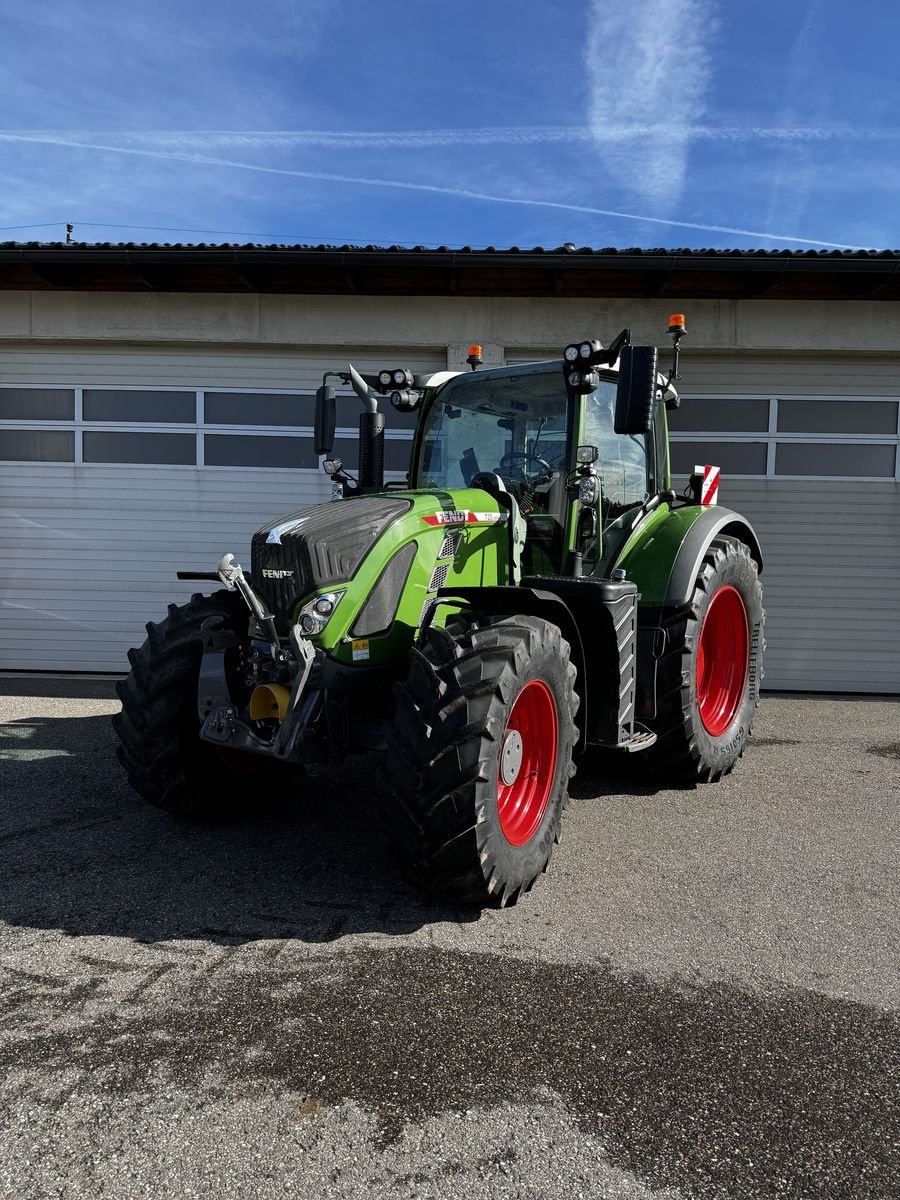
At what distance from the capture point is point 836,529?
852cm

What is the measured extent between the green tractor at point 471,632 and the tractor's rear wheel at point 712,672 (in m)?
0.02

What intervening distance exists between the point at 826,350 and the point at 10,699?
7.69m

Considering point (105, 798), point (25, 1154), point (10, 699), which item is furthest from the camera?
point (10, 699)

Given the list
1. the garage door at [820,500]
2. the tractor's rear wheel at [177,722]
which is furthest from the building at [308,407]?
the tractor's rear wheel at [177,722]

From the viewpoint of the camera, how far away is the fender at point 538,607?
3.81 m

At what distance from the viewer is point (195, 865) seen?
3803 mm

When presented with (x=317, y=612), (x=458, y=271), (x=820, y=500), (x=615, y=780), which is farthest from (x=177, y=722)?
(x=820, y=500)

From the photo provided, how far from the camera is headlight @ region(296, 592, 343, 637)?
353 centimetres

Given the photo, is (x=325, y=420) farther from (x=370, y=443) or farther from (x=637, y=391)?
(x=637, y=391)

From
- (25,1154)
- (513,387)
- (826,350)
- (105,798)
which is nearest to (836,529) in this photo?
(826,350)

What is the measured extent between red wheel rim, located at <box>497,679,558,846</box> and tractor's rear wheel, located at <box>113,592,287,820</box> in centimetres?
121

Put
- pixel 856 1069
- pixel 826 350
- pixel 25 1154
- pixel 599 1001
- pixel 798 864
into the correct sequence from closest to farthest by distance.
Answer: pixel 25 1154
pixel 856 1069
pixel 599 1001
pixel 798 864
pixel 826 350

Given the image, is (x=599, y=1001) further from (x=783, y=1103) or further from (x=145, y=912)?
(x=145, y=912)

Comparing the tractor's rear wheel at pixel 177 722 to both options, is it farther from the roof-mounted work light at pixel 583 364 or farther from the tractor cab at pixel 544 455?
the roof-mounted work light at pixel 583 364
